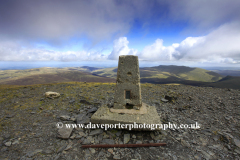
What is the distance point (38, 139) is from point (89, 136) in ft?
11.1

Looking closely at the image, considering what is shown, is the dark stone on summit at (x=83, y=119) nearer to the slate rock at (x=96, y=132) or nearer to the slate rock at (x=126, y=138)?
the slate rock at (x=96, y=132)

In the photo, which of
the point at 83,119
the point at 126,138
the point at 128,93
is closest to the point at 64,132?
the point at 83,119

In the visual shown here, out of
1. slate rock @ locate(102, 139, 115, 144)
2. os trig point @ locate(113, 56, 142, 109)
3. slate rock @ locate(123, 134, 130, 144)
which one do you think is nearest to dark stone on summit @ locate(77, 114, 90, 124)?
slate rock @ locate(102, 139, 115, 144)

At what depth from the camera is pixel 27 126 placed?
7.80 meters

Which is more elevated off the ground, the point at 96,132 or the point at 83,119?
the point at 83,119

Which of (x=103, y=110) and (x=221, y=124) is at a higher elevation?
(x=103, y=110)

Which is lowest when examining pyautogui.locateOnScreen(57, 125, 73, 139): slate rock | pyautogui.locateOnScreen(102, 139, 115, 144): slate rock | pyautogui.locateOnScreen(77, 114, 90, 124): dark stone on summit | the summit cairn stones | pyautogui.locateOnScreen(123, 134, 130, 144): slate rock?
pyautogui.locateOnScreen(102, 139, 115, 144): slate rock

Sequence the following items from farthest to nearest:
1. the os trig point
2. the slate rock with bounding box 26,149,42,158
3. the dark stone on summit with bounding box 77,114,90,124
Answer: the os trig point, the dark stone on summit with bounding box 77,114,90,124, the slate rock with bounding box 26,149,42,158

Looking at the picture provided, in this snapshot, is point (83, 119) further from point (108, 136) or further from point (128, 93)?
point (128, 93)

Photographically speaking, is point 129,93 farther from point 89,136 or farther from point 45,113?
point 45,113

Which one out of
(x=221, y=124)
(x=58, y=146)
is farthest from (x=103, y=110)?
(x=221, y=124)

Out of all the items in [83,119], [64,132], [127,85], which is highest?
[127,85]

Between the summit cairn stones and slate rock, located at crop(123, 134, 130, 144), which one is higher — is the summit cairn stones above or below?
above

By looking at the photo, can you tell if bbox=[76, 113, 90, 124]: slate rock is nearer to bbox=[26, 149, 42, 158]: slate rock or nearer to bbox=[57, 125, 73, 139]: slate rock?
bbox=[57, 125, 73, 139]: slate rock
